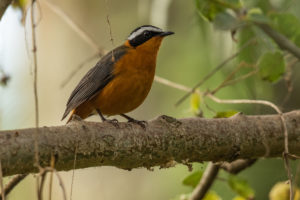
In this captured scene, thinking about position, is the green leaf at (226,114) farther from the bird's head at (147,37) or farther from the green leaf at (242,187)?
the bird's head at (147,37)

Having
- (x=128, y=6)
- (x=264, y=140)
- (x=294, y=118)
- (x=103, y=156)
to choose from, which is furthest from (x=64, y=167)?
(x=128, y=6)

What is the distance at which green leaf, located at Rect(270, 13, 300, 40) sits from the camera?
425 centimetres

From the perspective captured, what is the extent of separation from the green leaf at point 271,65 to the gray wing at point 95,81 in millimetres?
1346

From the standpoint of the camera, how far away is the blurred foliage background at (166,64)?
14.1 feet

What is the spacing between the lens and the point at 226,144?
3.60 metres

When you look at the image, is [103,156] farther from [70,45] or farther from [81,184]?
[70,45]

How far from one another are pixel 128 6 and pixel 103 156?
652 cm

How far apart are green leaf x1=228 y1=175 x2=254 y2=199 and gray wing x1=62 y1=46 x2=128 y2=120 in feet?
4.90

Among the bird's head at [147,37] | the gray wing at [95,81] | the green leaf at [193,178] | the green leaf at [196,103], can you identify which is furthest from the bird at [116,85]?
the green leaf at [193,178]

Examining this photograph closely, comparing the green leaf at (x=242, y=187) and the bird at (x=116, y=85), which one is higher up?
the bird at (x=116, y=85)

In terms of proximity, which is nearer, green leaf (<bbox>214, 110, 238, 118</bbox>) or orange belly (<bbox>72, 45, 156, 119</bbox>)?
green leaf (<bbox>214, 110, 238, 118</bbox>)

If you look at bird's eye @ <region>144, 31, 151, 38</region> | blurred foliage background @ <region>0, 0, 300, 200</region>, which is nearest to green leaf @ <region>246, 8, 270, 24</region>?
blurred foliage background @ <region>0, 0, 300, 200</region>

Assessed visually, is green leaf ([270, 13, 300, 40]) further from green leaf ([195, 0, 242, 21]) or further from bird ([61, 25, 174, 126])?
bird ([61, 25, 174, 126])

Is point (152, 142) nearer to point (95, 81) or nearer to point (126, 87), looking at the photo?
point (126, 87)
